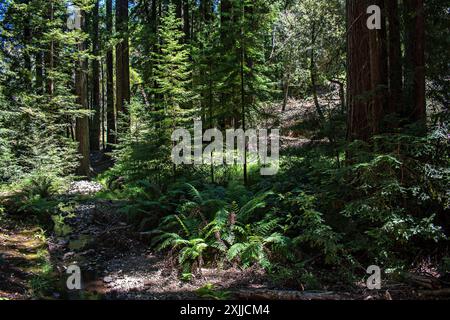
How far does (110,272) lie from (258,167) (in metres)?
5.58

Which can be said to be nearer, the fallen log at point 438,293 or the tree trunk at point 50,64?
the fallen log at point 438,293

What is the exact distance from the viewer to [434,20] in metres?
7.36

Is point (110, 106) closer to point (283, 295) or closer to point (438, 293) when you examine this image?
point (283, 295)

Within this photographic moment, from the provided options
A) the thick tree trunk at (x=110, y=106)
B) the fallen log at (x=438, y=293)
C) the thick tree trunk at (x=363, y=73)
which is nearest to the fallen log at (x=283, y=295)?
the fallen log at (x=438, y=293)

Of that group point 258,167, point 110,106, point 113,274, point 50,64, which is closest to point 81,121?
point 50,64

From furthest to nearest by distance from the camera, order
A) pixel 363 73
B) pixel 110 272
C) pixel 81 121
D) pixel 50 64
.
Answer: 1. pixel 81 121
2. pixel 50 64
3. pixel 363 73
4. pixel 110 272

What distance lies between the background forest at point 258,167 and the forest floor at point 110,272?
120 millimetres

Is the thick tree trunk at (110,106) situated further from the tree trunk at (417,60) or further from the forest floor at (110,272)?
the tree trunk at (417,60)

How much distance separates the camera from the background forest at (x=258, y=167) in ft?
18.9

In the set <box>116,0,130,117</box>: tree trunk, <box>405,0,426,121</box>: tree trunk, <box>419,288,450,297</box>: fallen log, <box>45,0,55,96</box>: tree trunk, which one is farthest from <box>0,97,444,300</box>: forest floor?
<box>116,0,130,117</box>: tree trunk

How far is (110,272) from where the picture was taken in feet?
22.3

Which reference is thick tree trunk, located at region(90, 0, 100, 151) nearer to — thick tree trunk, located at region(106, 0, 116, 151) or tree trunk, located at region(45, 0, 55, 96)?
thick tree trunk, located at region(106, 0, 116, 151)

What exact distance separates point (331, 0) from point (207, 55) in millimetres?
6888
